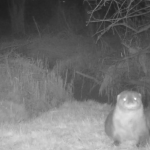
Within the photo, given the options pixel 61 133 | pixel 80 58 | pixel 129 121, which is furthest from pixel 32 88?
pixel 129 121

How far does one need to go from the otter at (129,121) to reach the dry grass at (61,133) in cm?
15

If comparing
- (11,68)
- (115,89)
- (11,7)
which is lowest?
(115,89)

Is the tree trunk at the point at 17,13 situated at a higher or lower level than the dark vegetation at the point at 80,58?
higher

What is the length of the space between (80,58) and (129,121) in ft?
23.9

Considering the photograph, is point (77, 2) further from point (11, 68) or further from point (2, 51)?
point (11, 68)

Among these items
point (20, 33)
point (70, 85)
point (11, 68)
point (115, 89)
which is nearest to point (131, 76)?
point (115, 89)

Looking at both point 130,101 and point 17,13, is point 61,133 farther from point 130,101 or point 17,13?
point 17,13

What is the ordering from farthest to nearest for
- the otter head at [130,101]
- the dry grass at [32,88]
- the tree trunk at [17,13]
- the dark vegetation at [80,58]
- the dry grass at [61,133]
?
the tree trunk at [17,13] → the dark vegetation at [80,58] → the dry grass at [32,88] → the dry grass at [61,133] → the otter head at [130,101]

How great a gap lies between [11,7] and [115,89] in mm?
10185

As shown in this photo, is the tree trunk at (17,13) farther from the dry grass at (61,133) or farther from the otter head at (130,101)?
the otter head at (130,101)

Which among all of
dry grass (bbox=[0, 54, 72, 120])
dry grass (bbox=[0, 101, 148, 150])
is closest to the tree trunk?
dry grass (bbox=[0, 54, 72, 120])

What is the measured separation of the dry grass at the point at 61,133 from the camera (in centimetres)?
494

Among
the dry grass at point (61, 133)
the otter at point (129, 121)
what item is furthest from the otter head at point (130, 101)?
the dry grass at point (61, 133)

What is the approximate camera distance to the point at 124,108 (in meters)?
4.64
